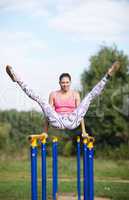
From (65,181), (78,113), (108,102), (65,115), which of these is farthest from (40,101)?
(108,102)

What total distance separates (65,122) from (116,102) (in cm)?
1471

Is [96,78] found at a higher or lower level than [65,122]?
higher

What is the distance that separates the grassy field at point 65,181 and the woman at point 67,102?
10.9 feet

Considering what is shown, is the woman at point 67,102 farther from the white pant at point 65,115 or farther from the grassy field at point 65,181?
the grassy field at point 65,181

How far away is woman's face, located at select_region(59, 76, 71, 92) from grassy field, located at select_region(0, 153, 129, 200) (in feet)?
11.2

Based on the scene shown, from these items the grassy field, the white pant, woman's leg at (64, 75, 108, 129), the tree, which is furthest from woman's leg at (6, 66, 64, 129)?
the tree

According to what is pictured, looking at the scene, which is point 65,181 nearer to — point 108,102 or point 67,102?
A: point 67,102

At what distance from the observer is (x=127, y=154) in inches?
751

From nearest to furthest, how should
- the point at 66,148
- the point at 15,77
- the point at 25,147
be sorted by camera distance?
the point at 15,77
the point at 25,147
the point at 66,148

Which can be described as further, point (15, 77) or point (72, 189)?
point (72, 189)

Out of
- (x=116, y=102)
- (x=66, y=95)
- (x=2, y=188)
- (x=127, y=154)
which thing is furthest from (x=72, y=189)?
(x=116, y=102)

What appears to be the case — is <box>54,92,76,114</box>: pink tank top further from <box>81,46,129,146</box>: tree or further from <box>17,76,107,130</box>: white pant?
<box>81,46,129,146</box>: tree

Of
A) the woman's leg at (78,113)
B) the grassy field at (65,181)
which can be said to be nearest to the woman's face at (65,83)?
the woman's leg at (78,113)

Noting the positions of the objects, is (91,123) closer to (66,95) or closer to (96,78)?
(96,78)
